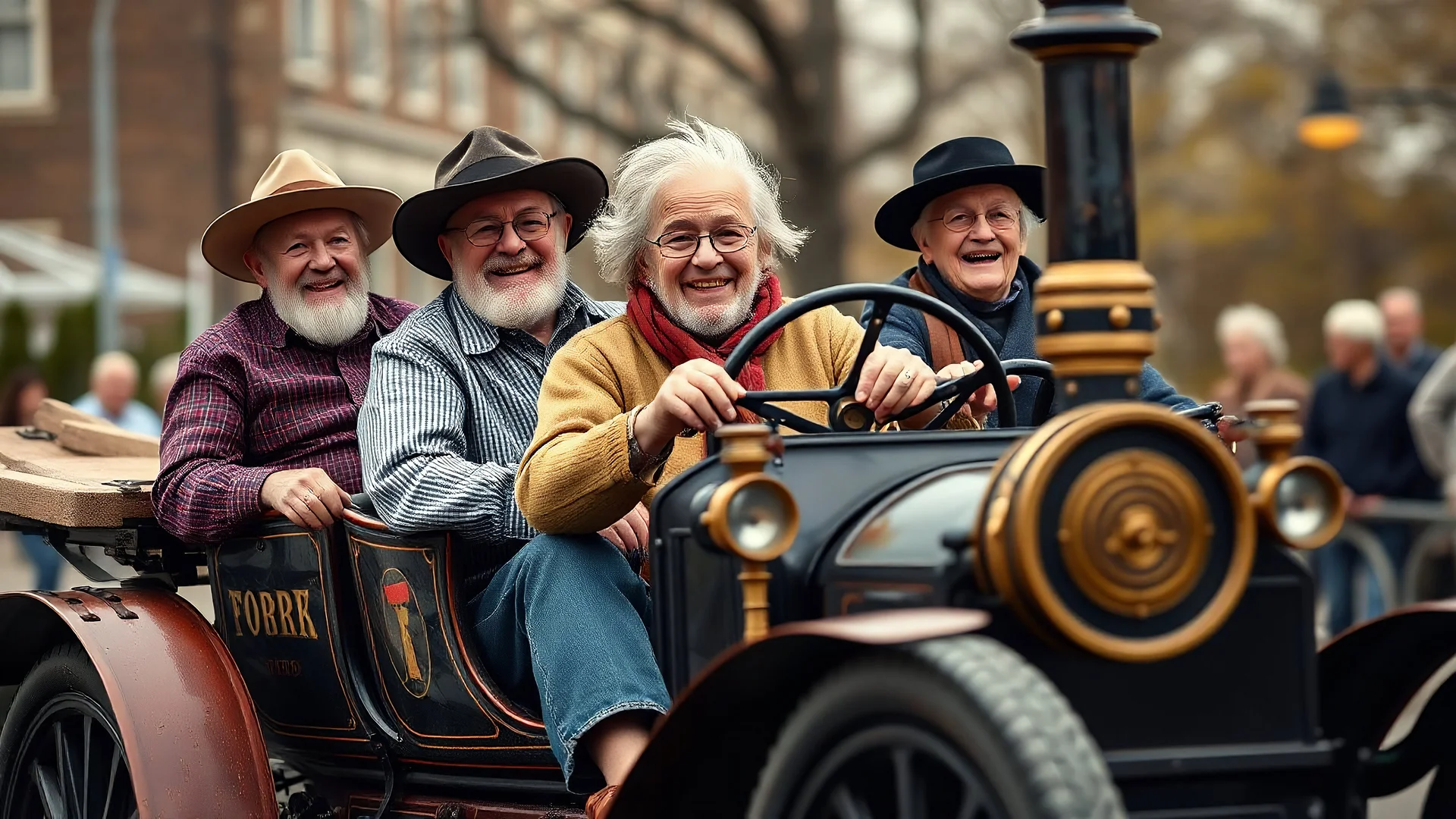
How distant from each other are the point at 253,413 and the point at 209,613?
16.2ft

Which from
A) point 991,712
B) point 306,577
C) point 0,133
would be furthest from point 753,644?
point 0,133

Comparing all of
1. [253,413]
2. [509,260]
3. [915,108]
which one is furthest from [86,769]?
[915,108]

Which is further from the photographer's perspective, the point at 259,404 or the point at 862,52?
the point at 862,52

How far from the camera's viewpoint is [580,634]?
11.6 ft

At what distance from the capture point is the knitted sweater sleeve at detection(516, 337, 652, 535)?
3.40 m

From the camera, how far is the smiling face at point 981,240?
177 inches

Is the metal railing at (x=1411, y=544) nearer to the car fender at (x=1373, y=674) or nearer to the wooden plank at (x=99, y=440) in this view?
the wooden plank at (x=99, y=440)

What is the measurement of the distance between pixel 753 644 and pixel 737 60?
48.5ft

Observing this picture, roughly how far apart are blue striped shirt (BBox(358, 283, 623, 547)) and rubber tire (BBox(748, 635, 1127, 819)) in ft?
4.42

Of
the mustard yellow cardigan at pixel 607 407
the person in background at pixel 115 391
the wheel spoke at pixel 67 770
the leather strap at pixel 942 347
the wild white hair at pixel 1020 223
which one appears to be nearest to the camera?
the mustard yellow cardigan at pixel 607 407

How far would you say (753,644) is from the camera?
2672 mm

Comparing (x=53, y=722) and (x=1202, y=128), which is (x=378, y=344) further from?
(x=1202, y=128)

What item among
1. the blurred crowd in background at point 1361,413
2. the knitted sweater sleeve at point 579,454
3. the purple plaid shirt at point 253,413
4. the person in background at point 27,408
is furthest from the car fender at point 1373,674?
the person in background at point 27,408

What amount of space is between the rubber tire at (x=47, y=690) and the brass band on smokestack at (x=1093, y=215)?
226 centimetres
